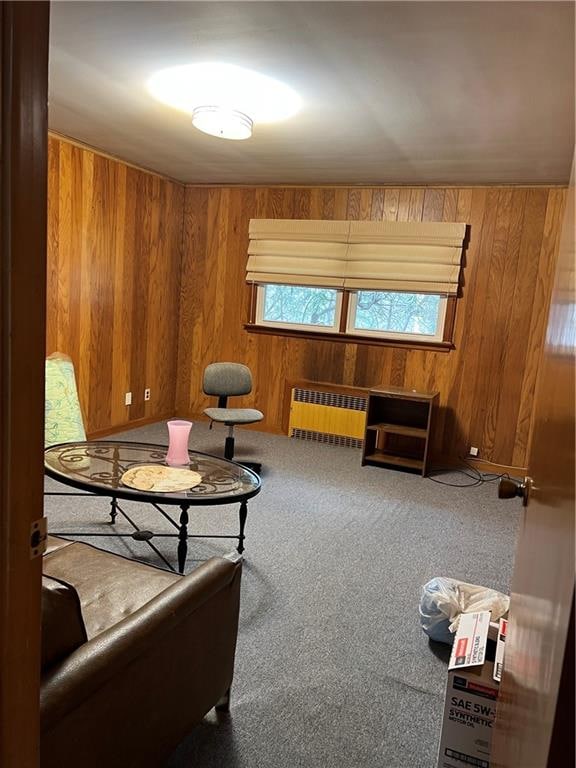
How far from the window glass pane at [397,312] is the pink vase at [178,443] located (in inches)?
104

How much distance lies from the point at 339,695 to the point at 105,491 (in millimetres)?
1193

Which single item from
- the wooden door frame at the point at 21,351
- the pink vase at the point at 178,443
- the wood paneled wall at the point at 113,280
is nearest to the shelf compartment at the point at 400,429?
the pink vase at the point at 178,443

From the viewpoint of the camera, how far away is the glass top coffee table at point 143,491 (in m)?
2.30

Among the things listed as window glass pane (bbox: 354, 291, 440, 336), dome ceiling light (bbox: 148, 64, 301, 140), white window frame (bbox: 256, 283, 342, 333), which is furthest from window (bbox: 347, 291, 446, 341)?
dome ceiling light (bbox: 148, 64, 301, 140)

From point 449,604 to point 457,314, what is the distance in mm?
2938

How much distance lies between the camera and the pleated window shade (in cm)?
450

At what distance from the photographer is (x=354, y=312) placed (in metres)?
4.98

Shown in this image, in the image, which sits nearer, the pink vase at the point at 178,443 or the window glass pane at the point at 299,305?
the pink vase at the point at 178,443

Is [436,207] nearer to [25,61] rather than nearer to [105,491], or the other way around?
[105,491]

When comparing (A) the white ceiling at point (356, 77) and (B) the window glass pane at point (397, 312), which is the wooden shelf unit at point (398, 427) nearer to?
(B) the window glass pane at point (397, 312)

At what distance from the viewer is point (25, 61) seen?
73cm

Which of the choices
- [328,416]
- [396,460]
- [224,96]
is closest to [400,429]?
[396,460]

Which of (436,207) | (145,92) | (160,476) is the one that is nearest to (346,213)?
(436,207)

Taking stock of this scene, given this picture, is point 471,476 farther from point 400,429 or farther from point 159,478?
point 159,478
